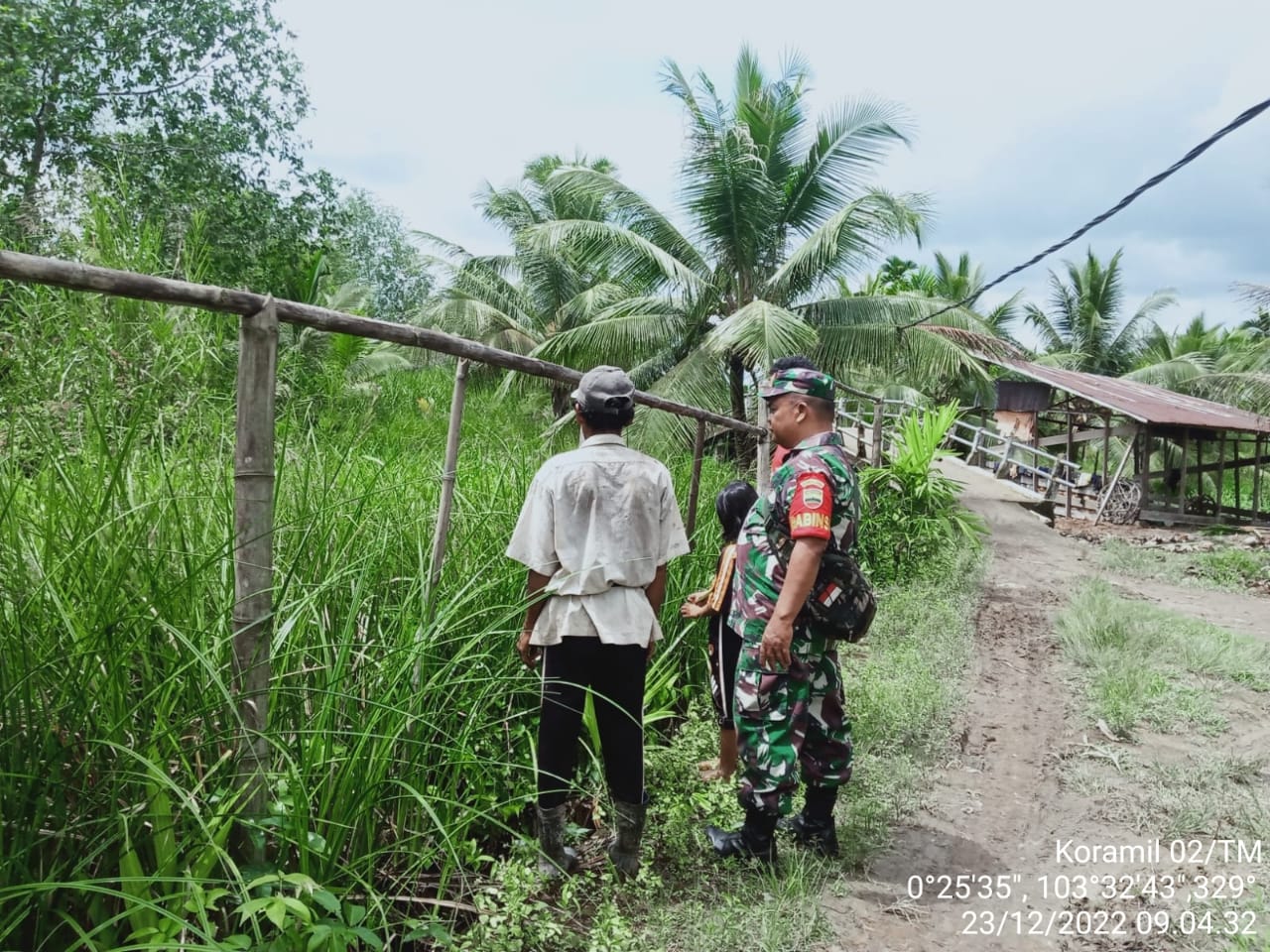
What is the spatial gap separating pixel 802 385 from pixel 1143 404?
19.0m

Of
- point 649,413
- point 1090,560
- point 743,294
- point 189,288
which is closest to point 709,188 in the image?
point 743,294

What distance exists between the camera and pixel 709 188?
1339 centimetres

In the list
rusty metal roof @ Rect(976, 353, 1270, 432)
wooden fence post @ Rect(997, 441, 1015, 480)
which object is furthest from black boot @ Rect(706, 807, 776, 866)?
wooden fence post @ Rect(997, 441, 1015, 480)

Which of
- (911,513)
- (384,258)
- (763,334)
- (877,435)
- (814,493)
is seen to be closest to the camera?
(814,493)

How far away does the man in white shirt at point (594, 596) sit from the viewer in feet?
8.11

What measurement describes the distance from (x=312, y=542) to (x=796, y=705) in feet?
5.00

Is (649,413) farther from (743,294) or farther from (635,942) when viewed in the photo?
Answer: (635,942)

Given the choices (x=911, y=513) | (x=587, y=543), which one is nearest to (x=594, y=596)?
(x=587, y=543)

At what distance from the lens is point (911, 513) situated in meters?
9.33

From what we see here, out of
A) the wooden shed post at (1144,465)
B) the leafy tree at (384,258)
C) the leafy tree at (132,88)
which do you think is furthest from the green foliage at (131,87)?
the leafy tree at (384,258)

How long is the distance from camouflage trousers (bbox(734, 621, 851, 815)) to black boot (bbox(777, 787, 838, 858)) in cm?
9

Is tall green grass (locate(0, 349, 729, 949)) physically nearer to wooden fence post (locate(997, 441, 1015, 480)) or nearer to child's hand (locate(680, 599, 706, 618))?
child's hand (locate(680, 599, 706, 618))

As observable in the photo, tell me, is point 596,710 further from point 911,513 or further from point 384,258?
point 384,258

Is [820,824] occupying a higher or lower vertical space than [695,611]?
lower
